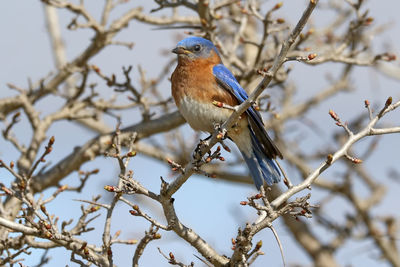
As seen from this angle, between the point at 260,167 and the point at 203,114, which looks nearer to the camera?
the point at 203,114

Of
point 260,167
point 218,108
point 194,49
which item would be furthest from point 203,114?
point 194,49

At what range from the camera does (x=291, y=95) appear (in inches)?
428

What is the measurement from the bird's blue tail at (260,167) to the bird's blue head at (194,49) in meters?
1.02

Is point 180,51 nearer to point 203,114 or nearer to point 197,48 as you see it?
point 197,48

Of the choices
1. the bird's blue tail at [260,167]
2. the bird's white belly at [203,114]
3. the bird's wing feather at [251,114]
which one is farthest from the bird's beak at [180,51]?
the bird's blue tail at [260,167]

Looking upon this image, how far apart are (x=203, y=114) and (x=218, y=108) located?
0.16m

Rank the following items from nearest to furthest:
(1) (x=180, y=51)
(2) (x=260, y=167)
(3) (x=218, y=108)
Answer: (3) (x=218, y=108) → (2) (x=260, y=167) → (1) (x=180, y=51)

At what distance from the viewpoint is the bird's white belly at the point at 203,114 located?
6.02 meters

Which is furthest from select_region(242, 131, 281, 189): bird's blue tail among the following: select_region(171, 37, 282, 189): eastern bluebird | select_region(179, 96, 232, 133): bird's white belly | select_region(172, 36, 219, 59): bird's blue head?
select_region(172, 36, 219, 59): bird's blue head

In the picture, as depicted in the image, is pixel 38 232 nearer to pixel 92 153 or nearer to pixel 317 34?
pixel 92 153

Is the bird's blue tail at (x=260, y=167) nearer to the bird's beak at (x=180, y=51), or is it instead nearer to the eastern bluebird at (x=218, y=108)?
the eastern bluebird at (x=218, y=108)

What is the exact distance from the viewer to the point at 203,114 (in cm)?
604

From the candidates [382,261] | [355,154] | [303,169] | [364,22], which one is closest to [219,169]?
[303,169]

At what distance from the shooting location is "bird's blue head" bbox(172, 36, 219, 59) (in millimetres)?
6637
